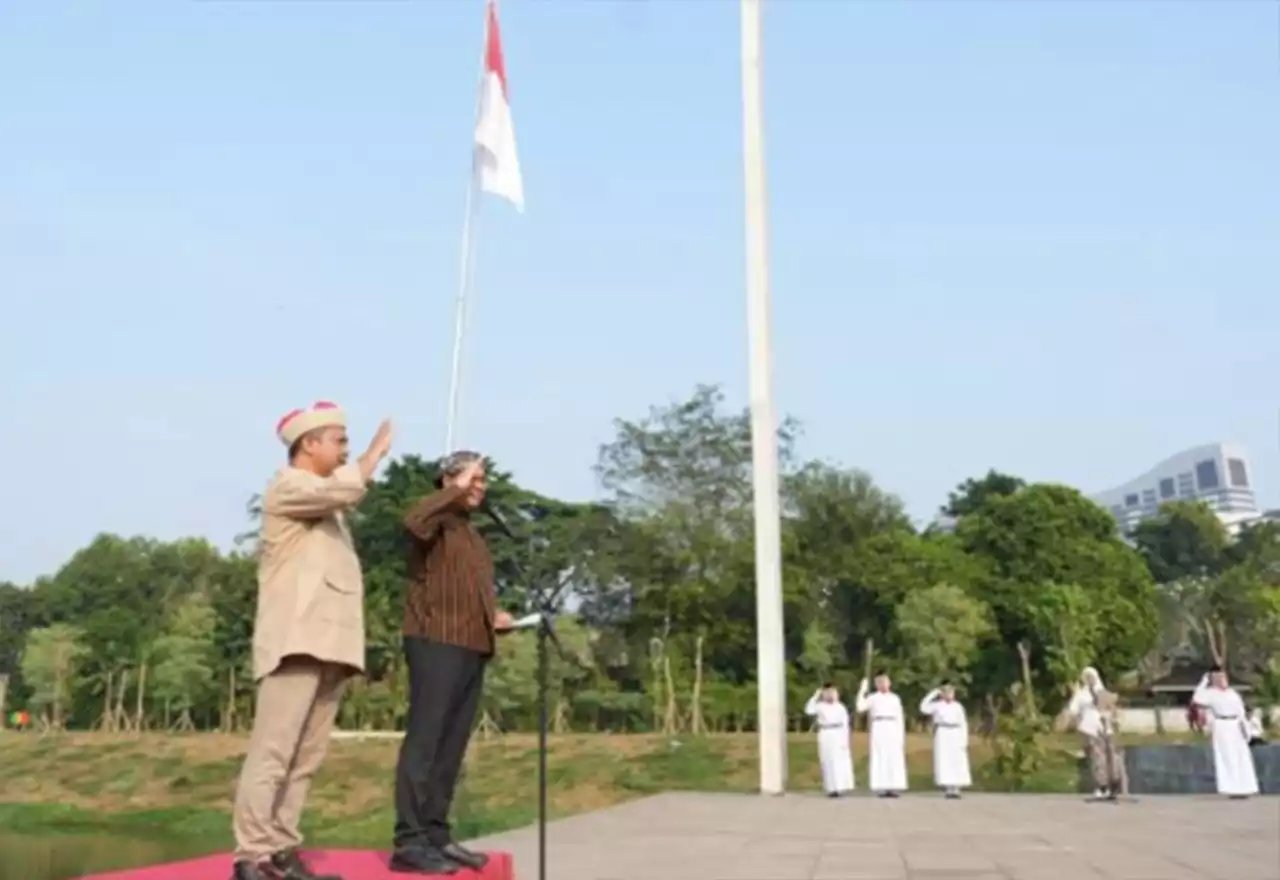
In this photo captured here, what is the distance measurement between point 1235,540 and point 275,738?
71214mm

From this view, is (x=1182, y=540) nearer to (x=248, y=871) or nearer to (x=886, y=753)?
(x=886, y=753)

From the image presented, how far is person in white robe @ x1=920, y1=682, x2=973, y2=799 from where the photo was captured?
13.6m

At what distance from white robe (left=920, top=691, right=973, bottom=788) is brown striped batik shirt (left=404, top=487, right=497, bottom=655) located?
10420 mm

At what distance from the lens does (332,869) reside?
377 cm

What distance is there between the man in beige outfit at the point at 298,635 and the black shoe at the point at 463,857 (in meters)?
0.50

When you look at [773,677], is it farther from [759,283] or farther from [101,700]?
[101,700]

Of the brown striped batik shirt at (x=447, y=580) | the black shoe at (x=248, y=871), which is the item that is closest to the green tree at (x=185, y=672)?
the brown striped batik shirt at (x=447, y=580)

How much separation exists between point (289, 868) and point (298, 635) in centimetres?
58

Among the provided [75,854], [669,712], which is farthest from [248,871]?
[669,712]

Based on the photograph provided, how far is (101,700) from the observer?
2648 centimetres

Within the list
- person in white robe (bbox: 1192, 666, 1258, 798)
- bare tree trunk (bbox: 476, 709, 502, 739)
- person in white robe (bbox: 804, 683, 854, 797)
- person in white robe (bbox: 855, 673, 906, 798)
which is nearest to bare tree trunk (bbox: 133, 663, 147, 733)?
bare tree trunk (bbox: 476, 709, 502, 739)

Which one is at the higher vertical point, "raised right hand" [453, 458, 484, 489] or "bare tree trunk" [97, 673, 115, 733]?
"bare tree trunk" [97, 673, 115, 733]

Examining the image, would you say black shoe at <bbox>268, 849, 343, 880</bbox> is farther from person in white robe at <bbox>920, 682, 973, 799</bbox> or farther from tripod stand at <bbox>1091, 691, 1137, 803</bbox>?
person in white robe at <bbox>920, 682, 973, 799</bbox>

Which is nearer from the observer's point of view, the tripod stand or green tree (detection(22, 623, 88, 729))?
the tripod stand
